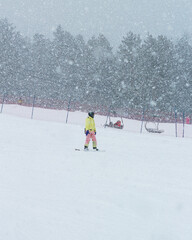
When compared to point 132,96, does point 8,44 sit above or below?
above

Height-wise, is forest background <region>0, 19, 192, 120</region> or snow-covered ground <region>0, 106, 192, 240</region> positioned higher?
forest background <region>0, 19, 192, 120</region>

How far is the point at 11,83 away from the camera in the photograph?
2056 inches

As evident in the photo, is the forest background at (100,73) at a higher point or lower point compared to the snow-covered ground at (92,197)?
higher

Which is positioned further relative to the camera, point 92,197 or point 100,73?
point 100,73

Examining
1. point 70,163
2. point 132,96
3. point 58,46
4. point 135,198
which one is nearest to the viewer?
point 135,198

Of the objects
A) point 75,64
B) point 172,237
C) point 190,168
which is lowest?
point 172,237

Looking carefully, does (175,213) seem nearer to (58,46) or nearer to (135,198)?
(135,198)

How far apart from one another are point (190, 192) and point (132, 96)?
38.6m

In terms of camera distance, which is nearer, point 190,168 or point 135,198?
point 135,198

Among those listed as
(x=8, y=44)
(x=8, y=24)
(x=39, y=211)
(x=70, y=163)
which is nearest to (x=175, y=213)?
(x=39, y=211)

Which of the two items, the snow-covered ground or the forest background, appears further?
the forest background

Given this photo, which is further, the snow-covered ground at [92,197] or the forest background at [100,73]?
the forest background at [100,73]

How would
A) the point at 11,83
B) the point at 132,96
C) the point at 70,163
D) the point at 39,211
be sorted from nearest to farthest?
the point at 39,211 < the point at 70,163 < the point at 132,96 < the point at 11,83

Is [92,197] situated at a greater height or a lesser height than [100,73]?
lesser
